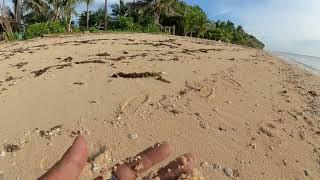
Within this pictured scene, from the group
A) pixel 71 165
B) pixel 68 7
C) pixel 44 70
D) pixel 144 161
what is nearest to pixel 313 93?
pixel 44 70

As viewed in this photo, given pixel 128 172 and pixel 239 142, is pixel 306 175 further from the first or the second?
pixel 128 172

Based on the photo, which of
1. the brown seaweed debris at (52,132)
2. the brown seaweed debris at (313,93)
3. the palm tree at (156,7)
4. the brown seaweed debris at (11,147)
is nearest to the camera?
the brown seaweed debris at (11,147)

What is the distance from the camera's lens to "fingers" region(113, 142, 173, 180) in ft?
6.36

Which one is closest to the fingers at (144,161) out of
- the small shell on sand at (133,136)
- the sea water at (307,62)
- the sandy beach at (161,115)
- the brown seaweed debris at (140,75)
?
the sandy beach at (161,115)

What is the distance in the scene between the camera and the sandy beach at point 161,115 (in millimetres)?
6480

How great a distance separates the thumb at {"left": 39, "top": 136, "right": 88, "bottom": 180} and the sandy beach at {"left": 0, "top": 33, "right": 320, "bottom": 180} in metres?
4.02

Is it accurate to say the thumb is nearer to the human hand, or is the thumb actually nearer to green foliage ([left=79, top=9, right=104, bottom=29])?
the human hand

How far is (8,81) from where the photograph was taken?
35.2 feet

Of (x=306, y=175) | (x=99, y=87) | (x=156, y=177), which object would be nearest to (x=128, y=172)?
(x=156, y=177)

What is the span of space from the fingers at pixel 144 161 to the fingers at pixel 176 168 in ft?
0.35

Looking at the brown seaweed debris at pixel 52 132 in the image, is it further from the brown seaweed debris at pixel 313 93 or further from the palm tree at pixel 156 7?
the palm tree at pixel 156 7

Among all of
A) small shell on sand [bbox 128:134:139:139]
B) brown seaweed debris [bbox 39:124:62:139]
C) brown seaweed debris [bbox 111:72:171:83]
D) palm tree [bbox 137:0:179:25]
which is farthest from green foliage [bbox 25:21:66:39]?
small shell on sand [bbox 128:134:139:139]

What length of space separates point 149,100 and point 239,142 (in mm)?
2136

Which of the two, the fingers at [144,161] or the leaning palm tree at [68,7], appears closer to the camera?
the fingers at [144,161]
